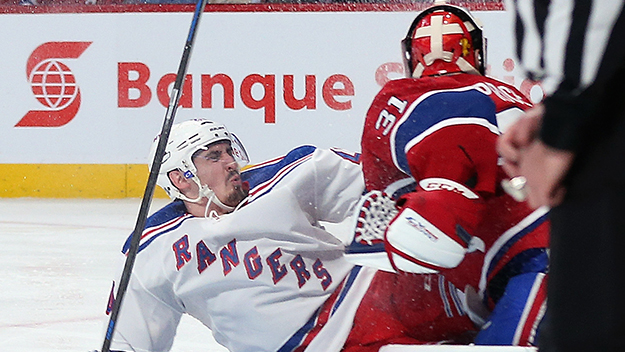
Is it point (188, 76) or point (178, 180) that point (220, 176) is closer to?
point (178, 180)

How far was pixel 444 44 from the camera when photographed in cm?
139

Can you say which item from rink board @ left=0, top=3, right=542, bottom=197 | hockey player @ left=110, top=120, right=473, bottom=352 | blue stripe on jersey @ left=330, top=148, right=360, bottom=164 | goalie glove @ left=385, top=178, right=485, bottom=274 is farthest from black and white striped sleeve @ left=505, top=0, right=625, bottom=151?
rink board @ left=0, top=3, right=542, bottom=197

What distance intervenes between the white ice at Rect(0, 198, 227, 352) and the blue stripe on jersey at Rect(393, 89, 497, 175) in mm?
770

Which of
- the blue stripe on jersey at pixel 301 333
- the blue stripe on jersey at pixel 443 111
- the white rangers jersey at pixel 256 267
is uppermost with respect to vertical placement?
the blue stripe on jersey at pixel 443 111

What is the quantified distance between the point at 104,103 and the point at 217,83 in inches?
24.0

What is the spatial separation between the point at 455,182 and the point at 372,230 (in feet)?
0.52

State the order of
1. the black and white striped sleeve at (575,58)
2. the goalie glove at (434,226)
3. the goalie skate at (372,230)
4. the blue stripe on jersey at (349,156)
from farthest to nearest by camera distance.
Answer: the blue stripe on jersey at (349,156), the goalie skate at (372,230), the goalie glove at (434,226), the black and white striped sleeve at (575,58)

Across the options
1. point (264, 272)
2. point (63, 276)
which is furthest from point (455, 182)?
point (63, 276)

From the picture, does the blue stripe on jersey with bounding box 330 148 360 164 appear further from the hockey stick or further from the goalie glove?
the goalie glove

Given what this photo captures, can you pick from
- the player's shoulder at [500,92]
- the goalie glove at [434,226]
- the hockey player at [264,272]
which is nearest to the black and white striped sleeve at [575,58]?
the goalie glove at [434,226]

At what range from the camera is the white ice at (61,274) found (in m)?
2.23

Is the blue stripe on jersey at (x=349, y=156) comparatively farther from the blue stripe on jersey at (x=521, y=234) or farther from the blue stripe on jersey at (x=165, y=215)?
the blue stripe on jersey at (x=521, y=234)

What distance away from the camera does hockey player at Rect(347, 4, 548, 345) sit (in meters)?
1.19

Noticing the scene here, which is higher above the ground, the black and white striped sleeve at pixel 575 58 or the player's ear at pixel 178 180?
the black and white striped sleeve at pixel 575 58
